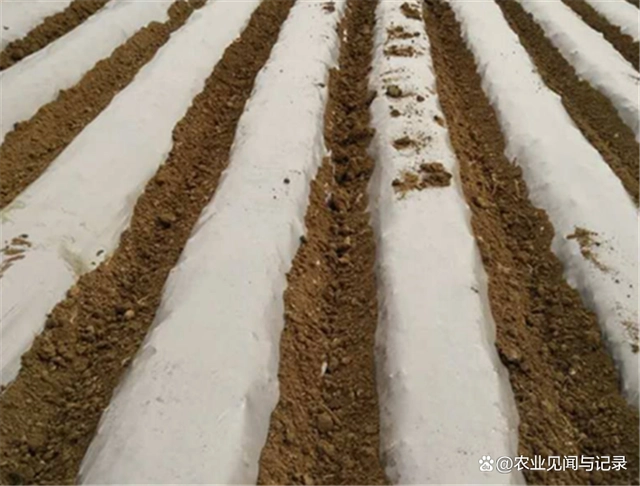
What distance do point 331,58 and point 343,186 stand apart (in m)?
1.84

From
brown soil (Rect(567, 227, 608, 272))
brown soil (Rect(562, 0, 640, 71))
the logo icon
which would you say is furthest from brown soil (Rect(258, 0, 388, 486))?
brown soil (Rect(562, 0, 640, 71))

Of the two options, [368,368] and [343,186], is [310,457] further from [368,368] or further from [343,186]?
[343,186]

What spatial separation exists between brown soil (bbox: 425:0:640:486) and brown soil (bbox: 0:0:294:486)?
1.75 m

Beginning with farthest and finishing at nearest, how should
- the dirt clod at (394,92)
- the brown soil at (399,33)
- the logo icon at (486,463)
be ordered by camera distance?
1. the brown soil at (399,33)
2. the dirt clod at (394,92)
3. the logo icon at (486,463)

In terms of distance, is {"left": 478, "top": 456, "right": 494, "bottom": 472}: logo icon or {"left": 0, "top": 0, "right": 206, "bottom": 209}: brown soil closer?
{"left": 478, "top": 456, "right": 494, "bottom": 472}: logo icon

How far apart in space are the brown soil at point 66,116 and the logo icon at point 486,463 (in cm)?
301

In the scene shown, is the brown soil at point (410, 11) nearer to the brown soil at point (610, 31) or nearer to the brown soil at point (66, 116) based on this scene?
the brown soil at point (610, 31)

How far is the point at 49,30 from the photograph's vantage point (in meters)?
6.09

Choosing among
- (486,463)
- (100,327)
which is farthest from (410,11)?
(486,463)

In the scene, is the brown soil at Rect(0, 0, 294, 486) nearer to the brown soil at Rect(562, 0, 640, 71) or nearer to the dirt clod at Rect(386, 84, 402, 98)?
the dirt clod at Rect(386, 84, 402, 98)

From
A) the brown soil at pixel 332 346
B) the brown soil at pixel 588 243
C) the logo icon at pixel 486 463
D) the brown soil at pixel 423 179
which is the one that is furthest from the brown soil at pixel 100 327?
the brown soil at pixel 588 243

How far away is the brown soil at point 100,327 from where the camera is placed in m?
2.67

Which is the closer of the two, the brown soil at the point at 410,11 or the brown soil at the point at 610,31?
the brown soil at the point at 610,31

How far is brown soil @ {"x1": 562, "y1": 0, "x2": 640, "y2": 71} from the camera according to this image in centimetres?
610
